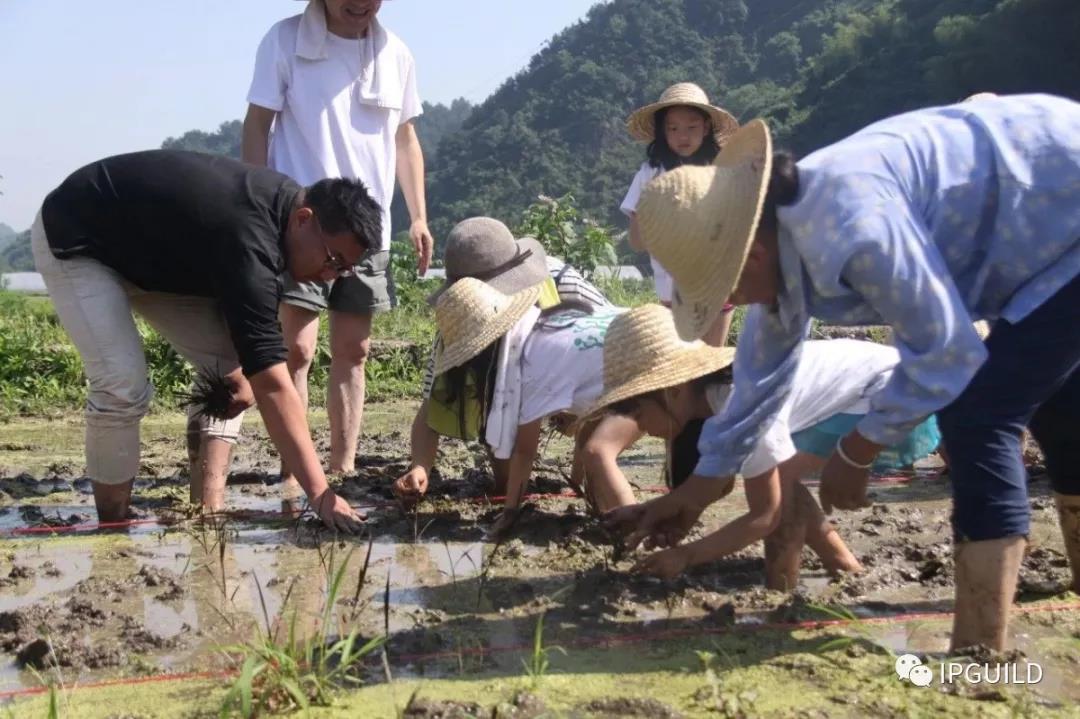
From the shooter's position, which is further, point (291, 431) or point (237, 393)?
point (237, 393)

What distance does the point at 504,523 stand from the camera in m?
4.34

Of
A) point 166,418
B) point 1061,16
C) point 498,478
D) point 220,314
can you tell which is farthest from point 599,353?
point 1061,16

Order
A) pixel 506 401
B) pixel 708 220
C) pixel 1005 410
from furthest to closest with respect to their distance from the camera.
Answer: pixel 506 401 < pixel 1005 410 < pixel 708 220

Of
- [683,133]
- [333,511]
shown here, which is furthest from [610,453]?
[683,133]

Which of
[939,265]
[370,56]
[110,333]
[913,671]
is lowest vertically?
[913,671]

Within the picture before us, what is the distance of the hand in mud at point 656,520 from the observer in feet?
11.5

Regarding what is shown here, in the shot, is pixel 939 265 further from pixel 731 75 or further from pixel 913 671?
pixel 731 75

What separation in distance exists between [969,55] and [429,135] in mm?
60795

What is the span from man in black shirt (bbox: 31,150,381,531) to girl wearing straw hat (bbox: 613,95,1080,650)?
165 cm

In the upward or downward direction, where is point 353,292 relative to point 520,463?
upward

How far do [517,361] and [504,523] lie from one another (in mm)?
573

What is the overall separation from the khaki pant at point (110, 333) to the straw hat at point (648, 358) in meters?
1.69

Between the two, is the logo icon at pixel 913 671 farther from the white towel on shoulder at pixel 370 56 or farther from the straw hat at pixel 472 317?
the white towel on shoulder at pixel 370 56

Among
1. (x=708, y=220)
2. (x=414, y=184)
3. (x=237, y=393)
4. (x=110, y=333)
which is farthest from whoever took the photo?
(x=414, y=184)
